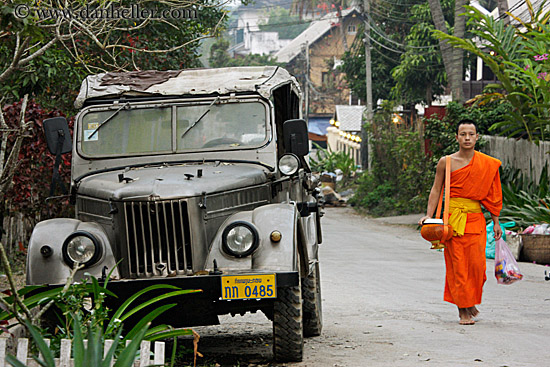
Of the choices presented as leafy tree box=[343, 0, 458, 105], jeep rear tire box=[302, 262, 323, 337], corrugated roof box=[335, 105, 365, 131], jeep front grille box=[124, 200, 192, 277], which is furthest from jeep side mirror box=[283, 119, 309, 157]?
corrugated roof box=[335, 105, 365, 131]

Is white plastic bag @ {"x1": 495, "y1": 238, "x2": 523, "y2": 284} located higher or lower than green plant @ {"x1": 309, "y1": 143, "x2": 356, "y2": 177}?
higher


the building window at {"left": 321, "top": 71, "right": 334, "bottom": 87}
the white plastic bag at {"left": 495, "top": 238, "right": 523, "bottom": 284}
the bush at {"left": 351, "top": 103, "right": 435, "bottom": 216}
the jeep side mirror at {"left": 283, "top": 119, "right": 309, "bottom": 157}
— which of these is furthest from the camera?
the building window at {"left": 321, "top": 71, "right": 334, "bottom": 87}

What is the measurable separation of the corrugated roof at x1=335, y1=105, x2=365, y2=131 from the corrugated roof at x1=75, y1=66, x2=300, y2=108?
45969 mm

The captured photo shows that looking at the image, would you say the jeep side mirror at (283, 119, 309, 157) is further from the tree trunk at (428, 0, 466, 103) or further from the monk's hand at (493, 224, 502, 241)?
the tree trunk at (428, 0, 466, 103)

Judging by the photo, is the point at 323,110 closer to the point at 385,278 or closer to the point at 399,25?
the point at 399,25

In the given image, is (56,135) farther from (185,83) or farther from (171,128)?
(185,83)

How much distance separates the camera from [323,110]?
3051 inches

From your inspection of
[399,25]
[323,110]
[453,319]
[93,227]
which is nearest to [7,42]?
[93,227]

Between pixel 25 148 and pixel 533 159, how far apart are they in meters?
11.1

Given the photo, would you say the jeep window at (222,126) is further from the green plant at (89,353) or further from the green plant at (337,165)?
the green plant at (337,165)

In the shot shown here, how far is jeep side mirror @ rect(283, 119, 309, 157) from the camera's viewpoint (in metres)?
8.13

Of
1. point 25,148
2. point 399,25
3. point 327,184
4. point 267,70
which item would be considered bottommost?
point 327,184

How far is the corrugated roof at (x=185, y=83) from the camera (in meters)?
8.66

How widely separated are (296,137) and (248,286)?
75.4 inches
